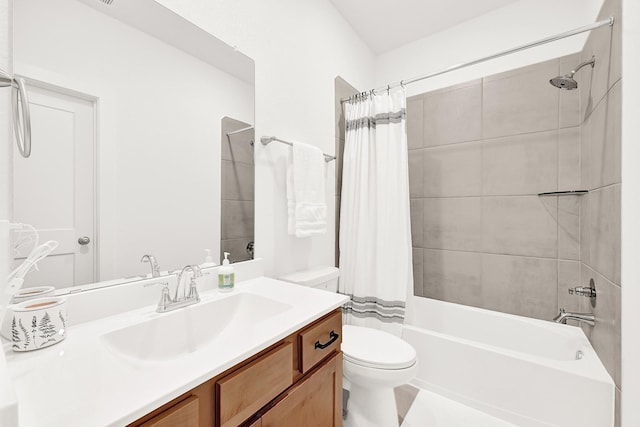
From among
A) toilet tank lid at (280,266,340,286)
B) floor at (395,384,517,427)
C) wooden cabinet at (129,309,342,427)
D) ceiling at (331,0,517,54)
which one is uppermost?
ceiling at (331,0,517,54)

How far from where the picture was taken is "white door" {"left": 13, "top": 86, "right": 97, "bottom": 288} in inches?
30.0

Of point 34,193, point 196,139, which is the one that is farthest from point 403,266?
point 34,193

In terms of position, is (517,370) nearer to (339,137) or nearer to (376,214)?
(376,214)

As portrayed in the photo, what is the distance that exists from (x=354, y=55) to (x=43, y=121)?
6.94 ft

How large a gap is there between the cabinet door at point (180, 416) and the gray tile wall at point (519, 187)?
67.5 inches

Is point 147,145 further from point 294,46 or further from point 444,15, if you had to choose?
point 444,15

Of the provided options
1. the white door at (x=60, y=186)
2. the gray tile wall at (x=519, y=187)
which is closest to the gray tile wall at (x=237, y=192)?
the white door at (x=60, y=186)

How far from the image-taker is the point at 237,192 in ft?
4.34

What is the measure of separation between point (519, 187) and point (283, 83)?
1.77m

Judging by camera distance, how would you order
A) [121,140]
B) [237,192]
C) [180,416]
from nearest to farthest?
[180,416] → [121,140] → [237,192]

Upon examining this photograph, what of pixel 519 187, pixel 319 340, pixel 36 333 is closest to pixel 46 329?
pixel 36 333

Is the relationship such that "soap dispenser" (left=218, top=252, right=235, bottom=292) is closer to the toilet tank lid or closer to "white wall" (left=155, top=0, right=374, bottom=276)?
"white wall" (left=155, top=0, right=374, bottom=276)

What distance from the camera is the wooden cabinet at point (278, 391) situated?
22.6 inches

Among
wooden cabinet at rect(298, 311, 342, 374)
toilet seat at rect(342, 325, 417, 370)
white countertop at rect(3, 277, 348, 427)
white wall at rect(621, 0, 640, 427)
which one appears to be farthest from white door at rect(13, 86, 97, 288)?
white wall at rect(621, 0, 640, 427)
